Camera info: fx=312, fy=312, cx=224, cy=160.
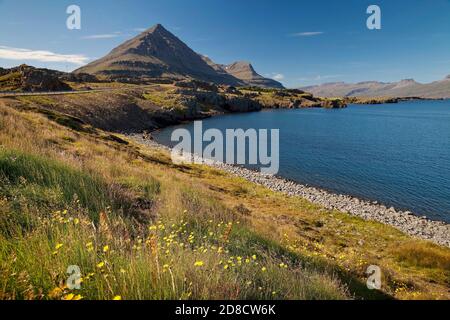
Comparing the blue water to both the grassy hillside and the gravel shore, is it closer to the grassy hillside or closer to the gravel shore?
the gravel shore

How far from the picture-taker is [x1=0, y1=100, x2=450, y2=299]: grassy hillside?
4.41 meters

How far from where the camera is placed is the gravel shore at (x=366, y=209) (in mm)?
26002

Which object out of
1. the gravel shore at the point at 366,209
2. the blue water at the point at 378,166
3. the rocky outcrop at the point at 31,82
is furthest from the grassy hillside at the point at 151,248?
the rocky outcrop at the point at 31,82

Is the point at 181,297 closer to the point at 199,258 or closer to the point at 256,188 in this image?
the point at 199,258

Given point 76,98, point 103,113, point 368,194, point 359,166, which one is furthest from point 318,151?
point 76,98

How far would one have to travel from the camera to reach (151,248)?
550 centimetres

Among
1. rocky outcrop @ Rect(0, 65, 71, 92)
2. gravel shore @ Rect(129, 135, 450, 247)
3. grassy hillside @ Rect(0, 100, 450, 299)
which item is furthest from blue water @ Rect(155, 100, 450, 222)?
rocky outcrop @ Rect(0, 65, 71, 92)

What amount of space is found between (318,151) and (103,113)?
2037 inches

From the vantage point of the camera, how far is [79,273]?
438 centimetres

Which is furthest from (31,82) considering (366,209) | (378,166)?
(366,209)

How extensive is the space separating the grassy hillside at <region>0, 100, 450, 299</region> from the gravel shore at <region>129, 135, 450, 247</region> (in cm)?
423

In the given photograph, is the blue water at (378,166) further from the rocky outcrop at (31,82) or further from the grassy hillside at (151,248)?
the rocky outcrop at (31,82)

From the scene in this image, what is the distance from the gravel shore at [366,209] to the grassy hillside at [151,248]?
13.9ft

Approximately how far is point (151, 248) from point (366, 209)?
1198 inches
